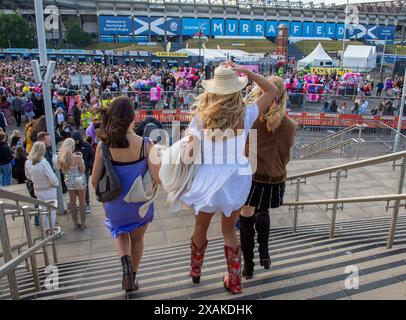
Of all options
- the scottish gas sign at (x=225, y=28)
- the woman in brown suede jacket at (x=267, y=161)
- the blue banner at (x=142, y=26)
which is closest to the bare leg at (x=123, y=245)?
the woman in brown suede jacket at (x=267, y=161)

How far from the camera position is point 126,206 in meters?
2.96

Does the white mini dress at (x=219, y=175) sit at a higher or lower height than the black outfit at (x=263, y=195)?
higher

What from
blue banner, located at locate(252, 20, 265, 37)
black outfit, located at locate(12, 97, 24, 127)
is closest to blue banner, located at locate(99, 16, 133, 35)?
blue banner, located at locate(252, 20, 265, 37)

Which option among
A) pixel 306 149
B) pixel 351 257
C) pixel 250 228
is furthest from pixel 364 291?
pixel 306 149

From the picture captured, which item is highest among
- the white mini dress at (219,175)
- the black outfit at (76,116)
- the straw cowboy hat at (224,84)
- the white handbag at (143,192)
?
the straw cowboy hat at (224,84)

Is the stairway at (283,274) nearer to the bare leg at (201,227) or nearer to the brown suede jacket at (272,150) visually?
the bare leg at (201,227)

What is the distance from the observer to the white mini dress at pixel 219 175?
2.56 meters

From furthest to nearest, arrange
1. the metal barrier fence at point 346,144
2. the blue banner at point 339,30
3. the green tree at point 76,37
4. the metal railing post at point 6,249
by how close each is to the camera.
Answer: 1. the blue banner at point 339,30
2. the green tree at point 76,37
3. the metal barrier fence at point 346,144
4. the metal railing post at point 6,249

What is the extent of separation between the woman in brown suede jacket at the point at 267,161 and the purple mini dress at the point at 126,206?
797 millimetres

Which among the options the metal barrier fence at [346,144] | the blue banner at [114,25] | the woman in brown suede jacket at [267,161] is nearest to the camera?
the woman in brown suede jacket at [267,161]

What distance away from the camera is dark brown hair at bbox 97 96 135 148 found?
279cm

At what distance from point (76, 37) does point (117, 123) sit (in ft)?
205

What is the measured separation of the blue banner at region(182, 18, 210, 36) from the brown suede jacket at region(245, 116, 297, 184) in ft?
224
